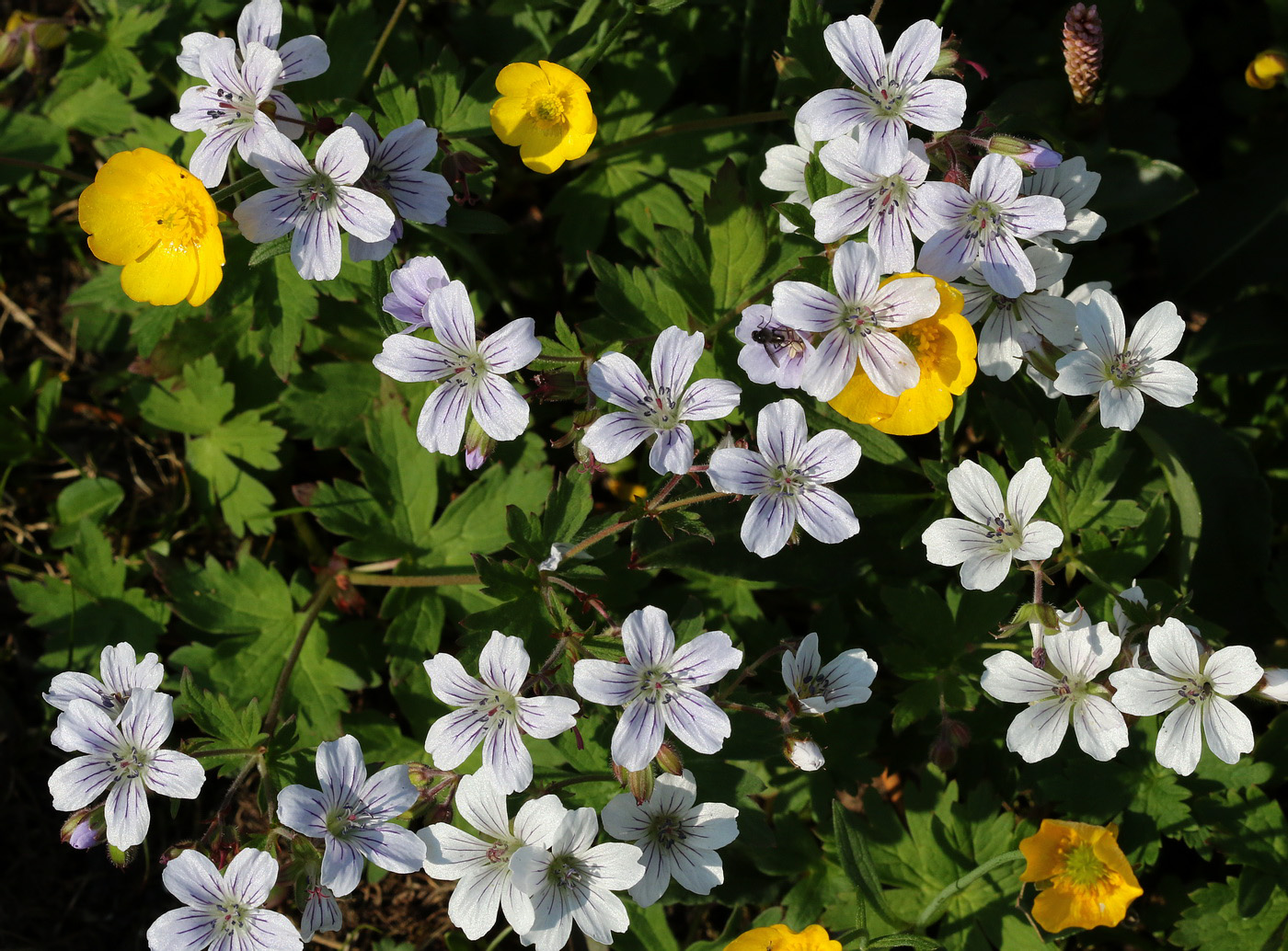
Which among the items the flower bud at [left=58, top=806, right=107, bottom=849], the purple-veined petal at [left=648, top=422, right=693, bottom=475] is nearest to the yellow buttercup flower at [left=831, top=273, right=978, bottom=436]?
the purple-veined petal at [left=648, top=422, right=693, bottom=475]

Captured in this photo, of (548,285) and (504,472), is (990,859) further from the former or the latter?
(548,285)

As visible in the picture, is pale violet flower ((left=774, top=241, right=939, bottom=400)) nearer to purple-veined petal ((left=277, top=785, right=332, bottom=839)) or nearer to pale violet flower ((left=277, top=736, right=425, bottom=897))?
pale violet flower ((left=277, top=736, right=425, bottom=897))

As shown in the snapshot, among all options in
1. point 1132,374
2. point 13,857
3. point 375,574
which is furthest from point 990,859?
point 13,857

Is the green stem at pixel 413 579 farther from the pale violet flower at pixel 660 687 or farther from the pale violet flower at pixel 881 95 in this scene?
the pale violet flower at pixel 881 95

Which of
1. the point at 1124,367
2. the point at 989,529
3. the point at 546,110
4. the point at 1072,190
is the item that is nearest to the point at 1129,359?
the point at 1124,367

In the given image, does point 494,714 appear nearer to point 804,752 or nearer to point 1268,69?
point 804,752
